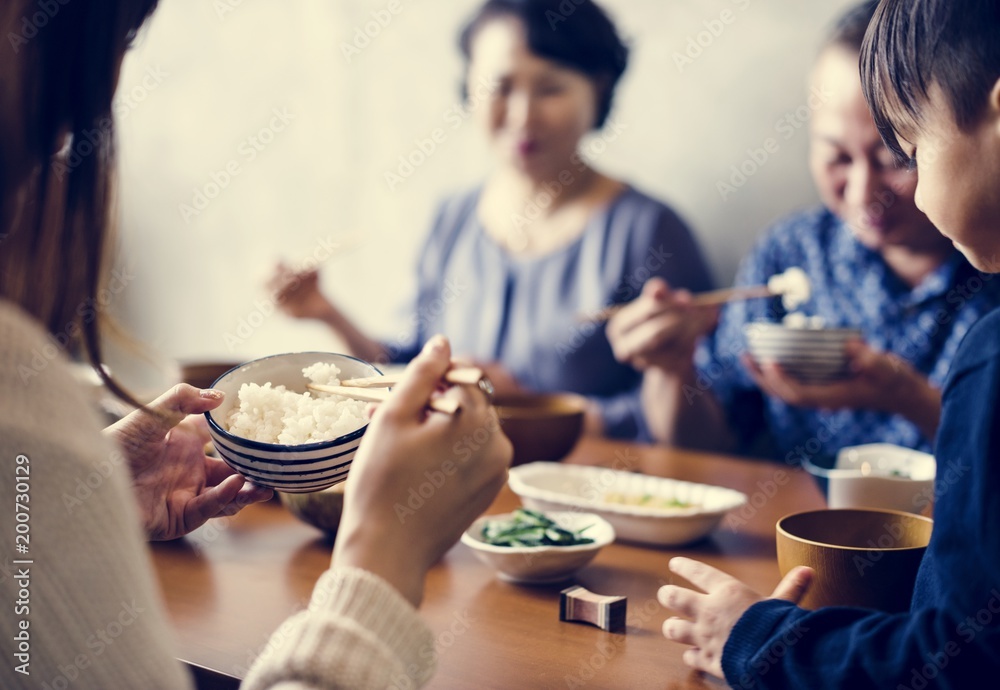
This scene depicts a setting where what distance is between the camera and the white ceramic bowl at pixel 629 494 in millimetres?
1296

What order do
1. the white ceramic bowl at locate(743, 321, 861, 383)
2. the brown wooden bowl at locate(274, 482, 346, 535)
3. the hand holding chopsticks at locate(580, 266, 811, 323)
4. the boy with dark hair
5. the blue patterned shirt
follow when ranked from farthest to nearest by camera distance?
the blue patterned shirt < the hand holding chopsticks at locate(580, 266, 811, 323) < the white ceramic bowl at locate(743, 321, 861, 383) < the brown wooden bowl at locate(274, 482, 346, 535) < the boy with dark hair

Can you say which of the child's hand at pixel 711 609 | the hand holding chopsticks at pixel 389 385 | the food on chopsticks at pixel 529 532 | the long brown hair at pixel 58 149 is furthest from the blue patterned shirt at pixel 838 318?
the long brown hair at pixel 58 149

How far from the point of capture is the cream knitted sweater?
0.63 metres

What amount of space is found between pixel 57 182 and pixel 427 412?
1.33 feet

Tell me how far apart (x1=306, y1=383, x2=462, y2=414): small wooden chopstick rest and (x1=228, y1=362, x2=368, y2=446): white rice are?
0.05 feet

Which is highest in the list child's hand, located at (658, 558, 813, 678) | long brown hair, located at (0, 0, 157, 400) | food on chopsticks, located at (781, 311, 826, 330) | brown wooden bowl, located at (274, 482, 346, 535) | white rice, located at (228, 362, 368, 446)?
long brown hair, located at (0, 0, 157, 400)

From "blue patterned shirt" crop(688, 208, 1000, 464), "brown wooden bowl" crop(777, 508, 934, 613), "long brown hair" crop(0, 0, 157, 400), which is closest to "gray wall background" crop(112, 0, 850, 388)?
"blue patterned shirt" crop(688, 208, 1000, 464)

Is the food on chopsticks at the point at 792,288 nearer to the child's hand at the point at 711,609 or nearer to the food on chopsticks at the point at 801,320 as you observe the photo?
the food on chopsticks at the point at 801,320

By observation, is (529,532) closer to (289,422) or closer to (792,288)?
(289,422)

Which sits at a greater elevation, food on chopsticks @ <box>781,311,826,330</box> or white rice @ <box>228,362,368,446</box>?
white rice @ <box>228,362,368,446</box>

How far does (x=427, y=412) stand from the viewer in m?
0.83

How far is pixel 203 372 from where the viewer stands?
5.44ft

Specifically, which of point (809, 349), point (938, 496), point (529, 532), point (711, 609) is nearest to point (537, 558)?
point (529, 532)

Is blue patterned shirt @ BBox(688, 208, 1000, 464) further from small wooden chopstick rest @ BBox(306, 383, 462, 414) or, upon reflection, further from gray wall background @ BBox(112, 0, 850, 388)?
small wooden chopstick rest @ BBox(306, 383, 462, 414)
